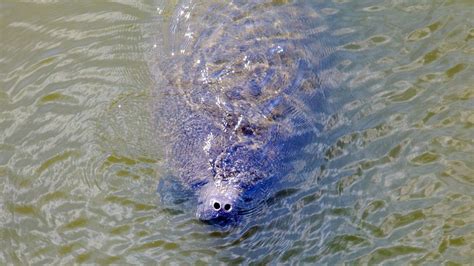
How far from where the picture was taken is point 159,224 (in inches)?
221

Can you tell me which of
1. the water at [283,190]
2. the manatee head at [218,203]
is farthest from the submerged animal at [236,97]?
the water at [283,190]

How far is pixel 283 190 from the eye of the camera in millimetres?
5590

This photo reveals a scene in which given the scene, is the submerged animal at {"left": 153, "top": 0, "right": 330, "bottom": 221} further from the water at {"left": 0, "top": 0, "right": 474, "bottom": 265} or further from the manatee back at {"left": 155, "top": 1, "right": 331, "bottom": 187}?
the water at {"left": 0, "top": 0, "right": 474, "bottom": 265}

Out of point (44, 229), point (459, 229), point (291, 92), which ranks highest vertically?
point (291, 92)

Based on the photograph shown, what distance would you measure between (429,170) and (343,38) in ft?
6.15

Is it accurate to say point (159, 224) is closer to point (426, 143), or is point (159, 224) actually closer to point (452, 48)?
point (426, 143)

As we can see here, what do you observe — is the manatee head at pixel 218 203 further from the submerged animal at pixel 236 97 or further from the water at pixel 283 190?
the water at pixel 283 190

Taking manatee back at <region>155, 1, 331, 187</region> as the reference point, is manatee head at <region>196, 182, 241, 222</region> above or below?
below

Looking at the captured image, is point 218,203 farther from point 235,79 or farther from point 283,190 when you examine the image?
point 235,79

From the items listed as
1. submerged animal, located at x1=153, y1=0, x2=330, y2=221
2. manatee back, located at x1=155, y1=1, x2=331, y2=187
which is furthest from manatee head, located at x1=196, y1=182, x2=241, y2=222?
manatee back, located at x1=155, y1=1, x2=331, y2=187

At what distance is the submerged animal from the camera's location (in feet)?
17.5

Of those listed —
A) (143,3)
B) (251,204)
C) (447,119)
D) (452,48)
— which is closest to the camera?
(251,204)

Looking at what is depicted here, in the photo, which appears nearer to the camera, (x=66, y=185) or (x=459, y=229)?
(x=459, y=229)

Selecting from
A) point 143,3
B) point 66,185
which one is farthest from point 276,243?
point 143,3
